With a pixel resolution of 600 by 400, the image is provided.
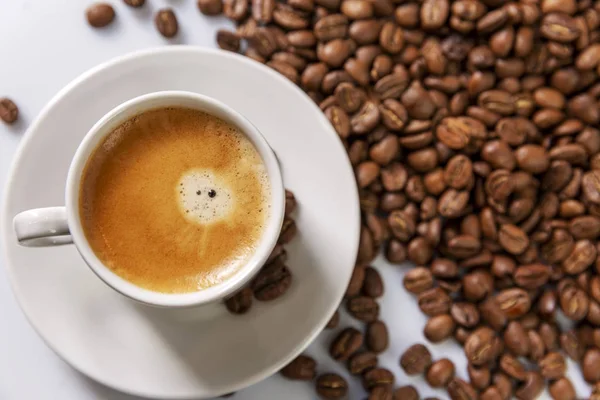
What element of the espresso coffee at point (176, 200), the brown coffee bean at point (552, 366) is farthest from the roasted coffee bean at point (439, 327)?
the espresso coffee at point (176, 200)

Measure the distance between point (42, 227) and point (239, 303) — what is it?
0.38 metres

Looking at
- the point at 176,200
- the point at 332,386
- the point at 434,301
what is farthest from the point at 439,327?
the point at 176,200

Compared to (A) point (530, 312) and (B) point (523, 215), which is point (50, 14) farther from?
(A) point (530, 312)

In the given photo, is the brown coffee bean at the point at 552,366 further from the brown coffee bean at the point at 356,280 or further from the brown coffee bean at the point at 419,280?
the brown coffee bean at the point at 356,280

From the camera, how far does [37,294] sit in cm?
108

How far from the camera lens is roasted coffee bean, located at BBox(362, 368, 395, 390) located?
1.35 m

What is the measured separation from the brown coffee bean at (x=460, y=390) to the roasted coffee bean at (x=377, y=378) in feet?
0.45

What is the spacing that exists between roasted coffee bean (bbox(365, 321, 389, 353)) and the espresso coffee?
472 millimetres

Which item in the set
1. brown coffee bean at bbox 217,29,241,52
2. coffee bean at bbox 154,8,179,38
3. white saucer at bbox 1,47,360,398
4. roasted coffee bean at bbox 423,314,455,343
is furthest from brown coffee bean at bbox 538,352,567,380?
coffee bean at bbox 154,8,179,38

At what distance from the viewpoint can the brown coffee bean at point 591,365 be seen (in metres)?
1.37

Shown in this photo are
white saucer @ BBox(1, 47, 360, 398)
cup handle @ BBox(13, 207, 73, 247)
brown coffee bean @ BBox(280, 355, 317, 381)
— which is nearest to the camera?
cup handle @ BBox(13, 207, 73, 247)

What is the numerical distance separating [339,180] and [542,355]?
0.65 meters

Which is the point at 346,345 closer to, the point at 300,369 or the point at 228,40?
the point at 300,369

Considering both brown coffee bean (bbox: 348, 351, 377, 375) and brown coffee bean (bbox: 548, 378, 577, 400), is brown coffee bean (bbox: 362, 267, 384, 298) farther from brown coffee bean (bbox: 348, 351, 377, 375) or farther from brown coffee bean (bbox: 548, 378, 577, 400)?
brown coffee bean (bbox: 548, 378, 577, 400)
